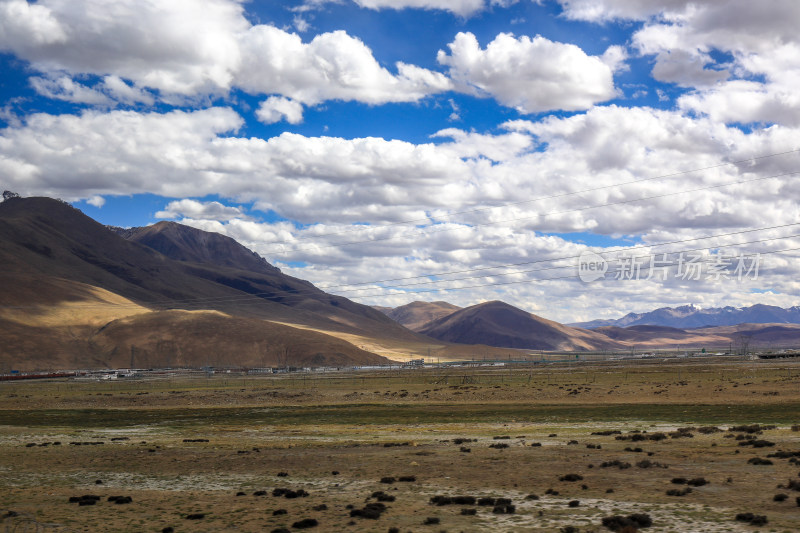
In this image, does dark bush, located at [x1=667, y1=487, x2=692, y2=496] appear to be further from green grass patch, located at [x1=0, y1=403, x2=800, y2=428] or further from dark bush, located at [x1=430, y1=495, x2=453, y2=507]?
green grass patch, located at [x1=0, y1=403, x2=800, y2=428]

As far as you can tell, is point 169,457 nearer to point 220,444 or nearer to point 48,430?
point 220,444

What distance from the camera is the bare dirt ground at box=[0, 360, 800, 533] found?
24859 millimetres

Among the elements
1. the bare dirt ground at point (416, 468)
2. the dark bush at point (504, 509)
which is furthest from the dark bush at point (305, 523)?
the dark bush at point (504, 509)

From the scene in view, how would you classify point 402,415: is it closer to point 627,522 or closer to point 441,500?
point 441,500

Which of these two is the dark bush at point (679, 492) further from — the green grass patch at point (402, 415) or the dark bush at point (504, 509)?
the green grass patch at point (402, 415)

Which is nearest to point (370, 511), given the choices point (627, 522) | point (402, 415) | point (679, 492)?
point (627, 522)

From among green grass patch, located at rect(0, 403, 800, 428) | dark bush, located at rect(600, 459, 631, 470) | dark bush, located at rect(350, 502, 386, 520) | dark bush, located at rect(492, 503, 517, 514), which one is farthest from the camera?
green grass patch, located at rect(0, 403, 800, 428)

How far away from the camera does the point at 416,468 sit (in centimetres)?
3612

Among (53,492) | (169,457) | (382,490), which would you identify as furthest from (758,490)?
(169,457)

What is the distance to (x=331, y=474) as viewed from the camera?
1409 inches

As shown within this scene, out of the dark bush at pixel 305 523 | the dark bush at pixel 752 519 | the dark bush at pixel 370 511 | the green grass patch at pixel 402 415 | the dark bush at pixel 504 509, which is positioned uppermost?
the dark bush at pixel 752 519

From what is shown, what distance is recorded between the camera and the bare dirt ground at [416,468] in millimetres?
24859

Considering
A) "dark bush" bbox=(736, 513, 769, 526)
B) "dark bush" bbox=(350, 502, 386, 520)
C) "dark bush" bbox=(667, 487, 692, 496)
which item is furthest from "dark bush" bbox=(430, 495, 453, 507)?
"dark bush" bbox=(736, 513, 769, 526)

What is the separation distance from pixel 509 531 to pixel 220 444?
33.6 meters
